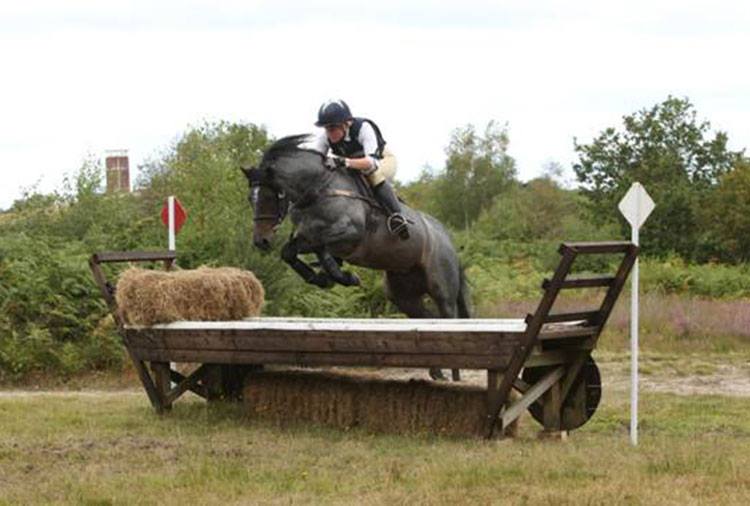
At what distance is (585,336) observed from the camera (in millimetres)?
10625

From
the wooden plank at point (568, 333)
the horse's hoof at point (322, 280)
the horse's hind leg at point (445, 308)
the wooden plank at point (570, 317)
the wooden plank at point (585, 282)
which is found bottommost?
the horse's hind leg at point (445, 308)

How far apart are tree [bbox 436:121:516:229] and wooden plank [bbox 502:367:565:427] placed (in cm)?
5181

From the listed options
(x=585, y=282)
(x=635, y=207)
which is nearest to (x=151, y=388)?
(x=585, y=282)

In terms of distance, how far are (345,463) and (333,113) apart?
361cm

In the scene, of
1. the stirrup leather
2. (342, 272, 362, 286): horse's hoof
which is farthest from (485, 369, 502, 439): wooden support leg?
the stirrup leather

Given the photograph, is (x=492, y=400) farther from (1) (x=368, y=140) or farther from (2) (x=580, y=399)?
(1) (x=368, y=140)

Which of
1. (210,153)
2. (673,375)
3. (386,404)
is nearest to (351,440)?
(386,404)

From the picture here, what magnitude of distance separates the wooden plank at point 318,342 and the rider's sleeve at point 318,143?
1.69 metres

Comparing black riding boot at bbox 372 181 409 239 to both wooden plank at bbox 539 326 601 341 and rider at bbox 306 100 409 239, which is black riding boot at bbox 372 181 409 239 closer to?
rider at bbox 306 100 409 239

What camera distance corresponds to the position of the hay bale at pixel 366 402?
10586 mm

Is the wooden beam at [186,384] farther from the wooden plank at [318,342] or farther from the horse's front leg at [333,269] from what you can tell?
the horse's front leg at [333,269]

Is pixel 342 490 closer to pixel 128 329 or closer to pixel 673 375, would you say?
pixel 128 329

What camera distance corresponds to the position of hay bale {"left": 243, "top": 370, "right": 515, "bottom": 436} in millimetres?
10586

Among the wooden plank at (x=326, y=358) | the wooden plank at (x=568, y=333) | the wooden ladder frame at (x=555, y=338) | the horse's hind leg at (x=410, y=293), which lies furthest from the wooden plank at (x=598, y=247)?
the horse's hind leg at (x=410, y=293)
